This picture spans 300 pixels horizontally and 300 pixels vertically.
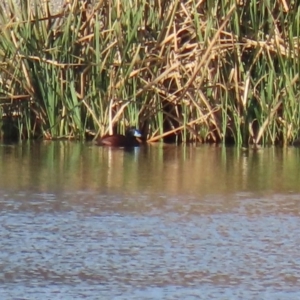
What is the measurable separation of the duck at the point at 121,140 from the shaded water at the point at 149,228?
2.90 feet

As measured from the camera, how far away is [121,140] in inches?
324

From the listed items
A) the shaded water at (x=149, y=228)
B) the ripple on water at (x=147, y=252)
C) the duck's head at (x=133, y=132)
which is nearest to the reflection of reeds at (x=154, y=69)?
the duck's head at (x=133, y=132)

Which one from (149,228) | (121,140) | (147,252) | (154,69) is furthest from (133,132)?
(147,252)

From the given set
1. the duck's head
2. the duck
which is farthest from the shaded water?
the duck's head

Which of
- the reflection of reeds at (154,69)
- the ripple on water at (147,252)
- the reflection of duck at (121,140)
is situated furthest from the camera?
the reflection of reeds at (154,69)

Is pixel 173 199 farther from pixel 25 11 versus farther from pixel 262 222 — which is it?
pixel 25 11

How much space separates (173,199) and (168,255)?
1.36 meters

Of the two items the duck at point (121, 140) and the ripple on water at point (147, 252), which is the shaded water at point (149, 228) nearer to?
the ripple on water at point (147, 252)

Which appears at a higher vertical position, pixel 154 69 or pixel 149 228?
pixel 154 69

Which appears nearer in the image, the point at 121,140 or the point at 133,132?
the point at 121,140

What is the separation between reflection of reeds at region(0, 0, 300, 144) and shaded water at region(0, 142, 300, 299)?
1163mm

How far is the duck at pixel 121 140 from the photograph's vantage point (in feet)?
Result: 27.0

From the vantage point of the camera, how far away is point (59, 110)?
863 cm

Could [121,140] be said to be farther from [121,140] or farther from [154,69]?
[154,69]
